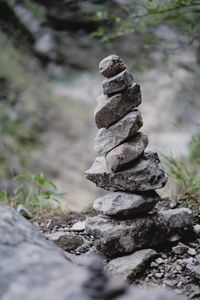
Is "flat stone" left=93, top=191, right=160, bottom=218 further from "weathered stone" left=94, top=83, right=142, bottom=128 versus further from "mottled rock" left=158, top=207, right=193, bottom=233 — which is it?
"weathered stone" left=94, top=83, right=142, bottom=128

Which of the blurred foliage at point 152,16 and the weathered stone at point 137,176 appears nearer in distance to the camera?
the weathered stone at point 137,176

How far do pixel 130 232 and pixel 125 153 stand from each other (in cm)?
42

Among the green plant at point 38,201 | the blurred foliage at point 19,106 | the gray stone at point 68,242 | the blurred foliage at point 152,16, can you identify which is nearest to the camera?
the gray stone at point 68,242

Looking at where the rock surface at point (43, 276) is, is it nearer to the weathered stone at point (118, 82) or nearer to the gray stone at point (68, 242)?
the gray stone at point (68, 242)

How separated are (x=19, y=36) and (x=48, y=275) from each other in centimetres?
669

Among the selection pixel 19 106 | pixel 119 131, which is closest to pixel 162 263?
pixel 119 131

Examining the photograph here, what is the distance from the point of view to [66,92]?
867cm

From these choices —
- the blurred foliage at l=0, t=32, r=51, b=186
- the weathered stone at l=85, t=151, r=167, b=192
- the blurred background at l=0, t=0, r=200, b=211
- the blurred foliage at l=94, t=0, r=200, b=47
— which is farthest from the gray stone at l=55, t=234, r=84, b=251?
the blurred foliage at l=0, t=32, r=51, b=186

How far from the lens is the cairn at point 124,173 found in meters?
2.04

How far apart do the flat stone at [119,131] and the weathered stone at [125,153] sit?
4cm

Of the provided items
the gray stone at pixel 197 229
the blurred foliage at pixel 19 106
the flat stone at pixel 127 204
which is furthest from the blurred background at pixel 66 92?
the flat stone at pixel 127 204

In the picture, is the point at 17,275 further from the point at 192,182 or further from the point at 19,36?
the point at 19,36

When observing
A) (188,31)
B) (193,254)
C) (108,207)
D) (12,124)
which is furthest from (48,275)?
(12,124)

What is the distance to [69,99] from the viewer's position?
8.39 meters
